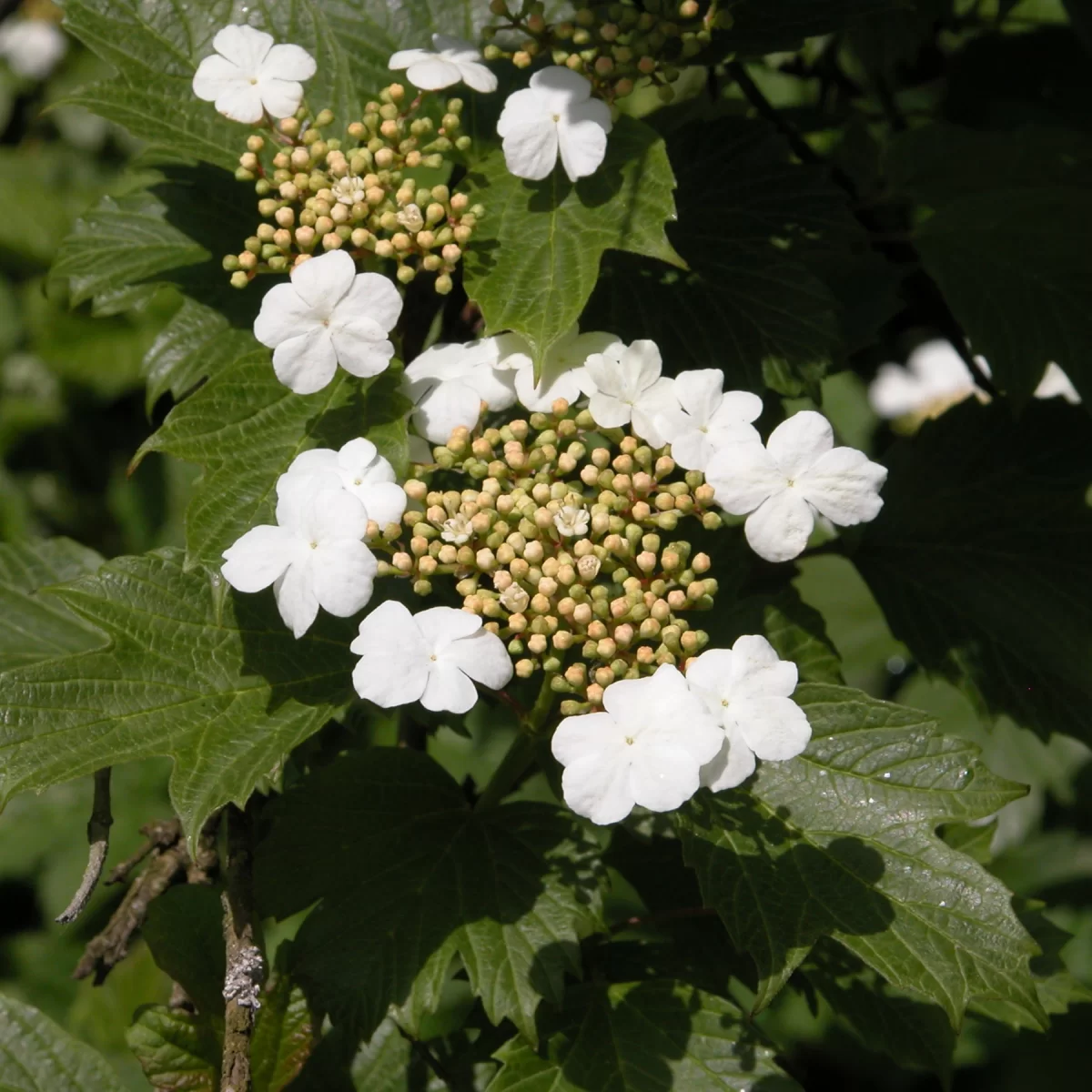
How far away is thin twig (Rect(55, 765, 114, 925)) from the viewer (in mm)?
1276

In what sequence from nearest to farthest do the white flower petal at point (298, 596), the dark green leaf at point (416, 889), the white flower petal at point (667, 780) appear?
the white flower petal at point (667, 780), the white flower petal at point (298, 596), the dark green leaf at point (416, 889)

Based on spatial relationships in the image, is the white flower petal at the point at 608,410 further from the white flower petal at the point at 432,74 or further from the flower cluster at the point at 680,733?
the white flower petal at the point at 432,74

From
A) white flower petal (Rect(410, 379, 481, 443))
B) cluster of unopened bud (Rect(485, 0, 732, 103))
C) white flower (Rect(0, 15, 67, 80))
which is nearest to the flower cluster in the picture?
white flower petal (Rect(410, 379, 481, 443))

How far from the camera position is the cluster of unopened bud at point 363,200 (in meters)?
1.30

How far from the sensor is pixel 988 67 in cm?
247

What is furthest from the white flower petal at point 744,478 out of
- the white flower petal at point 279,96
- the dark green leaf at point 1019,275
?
the dark green leaf at point 1019,275

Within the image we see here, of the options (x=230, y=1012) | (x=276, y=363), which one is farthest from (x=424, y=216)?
(x=230, y=1012)

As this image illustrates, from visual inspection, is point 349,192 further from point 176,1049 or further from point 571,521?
point 176,1049

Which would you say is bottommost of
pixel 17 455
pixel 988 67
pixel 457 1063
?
pixel 17 455

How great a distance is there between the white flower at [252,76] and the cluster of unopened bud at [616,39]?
214 millimetres

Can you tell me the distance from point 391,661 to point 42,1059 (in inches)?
32.4

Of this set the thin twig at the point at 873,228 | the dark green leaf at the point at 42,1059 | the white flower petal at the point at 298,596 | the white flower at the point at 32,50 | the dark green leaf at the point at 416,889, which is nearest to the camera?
the white flower petal at the point at 298,596

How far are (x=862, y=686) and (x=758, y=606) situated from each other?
4.99 feet

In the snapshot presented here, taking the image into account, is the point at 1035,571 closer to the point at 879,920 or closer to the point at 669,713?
the point at 879,920
